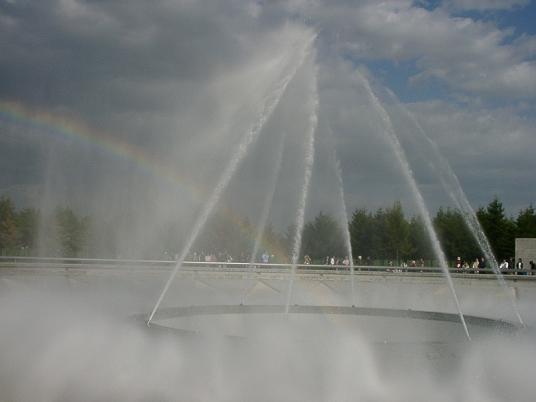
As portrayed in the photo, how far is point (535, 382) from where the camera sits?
39.5 ft

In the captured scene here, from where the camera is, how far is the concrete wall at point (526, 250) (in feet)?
147

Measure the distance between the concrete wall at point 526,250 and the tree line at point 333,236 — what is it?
2396 cm

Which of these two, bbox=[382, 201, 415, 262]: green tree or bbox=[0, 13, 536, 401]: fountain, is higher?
bbox=[382, 201, 415, 262]: green tree

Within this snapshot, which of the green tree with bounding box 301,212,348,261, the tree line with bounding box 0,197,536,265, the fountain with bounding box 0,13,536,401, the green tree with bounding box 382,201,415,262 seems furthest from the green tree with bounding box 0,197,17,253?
the fountain with bounding box 0,13,536,401

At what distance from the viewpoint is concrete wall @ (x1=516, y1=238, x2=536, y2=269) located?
44.9 m

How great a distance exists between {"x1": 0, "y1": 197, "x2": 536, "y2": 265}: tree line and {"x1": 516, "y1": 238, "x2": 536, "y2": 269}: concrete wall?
943 inches

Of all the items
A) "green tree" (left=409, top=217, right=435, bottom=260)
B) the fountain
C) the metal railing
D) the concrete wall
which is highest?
"green tree" (left=409, top=217, right=435, bottom=260)

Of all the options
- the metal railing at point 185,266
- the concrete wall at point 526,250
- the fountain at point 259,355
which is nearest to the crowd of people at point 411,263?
the metal railing at point 185,266

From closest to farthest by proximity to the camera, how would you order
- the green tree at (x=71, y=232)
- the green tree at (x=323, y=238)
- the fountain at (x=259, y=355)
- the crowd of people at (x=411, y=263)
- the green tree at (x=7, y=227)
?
the fountain at (x=259, y=355), the crowd of people at (x=411, y=263), the green tree at (x=71, y=232), the green tree at (x=7, y=227), the green tree at (x=323, y=238)

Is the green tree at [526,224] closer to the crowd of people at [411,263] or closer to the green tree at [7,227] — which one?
the crowd of people at [411,263]

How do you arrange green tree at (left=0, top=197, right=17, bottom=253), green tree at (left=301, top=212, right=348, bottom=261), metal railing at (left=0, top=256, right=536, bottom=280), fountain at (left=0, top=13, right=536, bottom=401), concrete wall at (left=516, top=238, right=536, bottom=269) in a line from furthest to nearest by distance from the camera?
green tree at (left=301, top=212, right=348, bottom=261)
green tree at (left=0, top=197, right=17, bottom=253)
concrete wall at (left=516, top=238, right=536, bottom=269)
metal railing at (left=0, top=256, right=536, bottom=280)
fountain at (left=0, top=13, right=536, bottom=401)

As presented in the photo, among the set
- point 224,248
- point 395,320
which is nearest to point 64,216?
point 224,248

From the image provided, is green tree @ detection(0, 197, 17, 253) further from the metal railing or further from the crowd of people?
the metal railing

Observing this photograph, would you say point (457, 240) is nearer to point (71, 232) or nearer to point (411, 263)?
point (411, 263)
